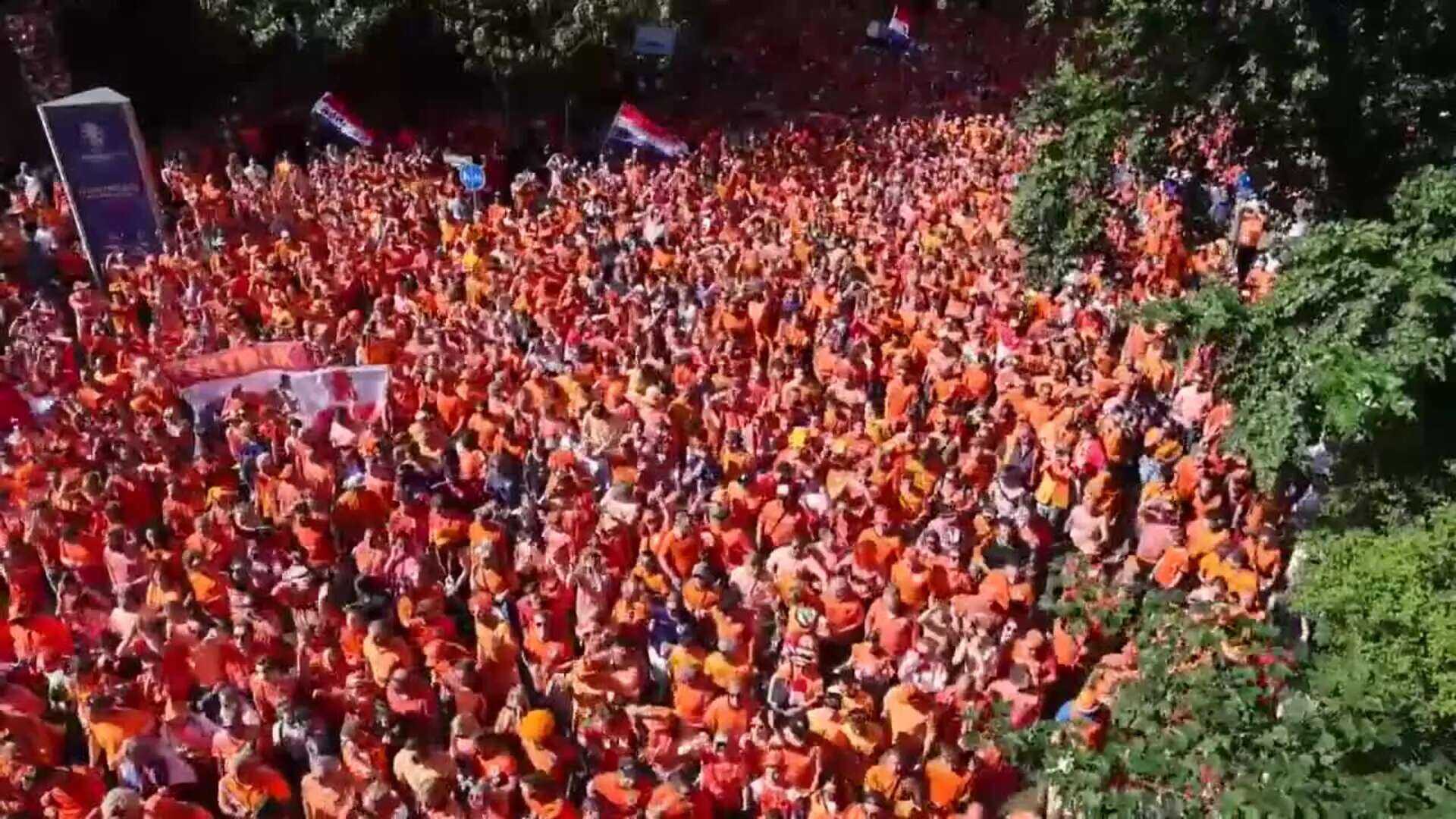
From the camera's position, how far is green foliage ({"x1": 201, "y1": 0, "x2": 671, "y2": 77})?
20641 millimetres

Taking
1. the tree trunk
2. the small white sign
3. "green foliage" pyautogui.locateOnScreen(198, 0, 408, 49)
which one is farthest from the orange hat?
the small white sign

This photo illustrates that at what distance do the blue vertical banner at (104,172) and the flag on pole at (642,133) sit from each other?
6.17 metres

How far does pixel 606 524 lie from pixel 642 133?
10.3m

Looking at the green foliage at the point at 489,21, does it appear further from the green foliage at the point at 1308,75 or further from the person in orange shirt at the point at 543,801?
the person in orange shirt at the point at 543,801

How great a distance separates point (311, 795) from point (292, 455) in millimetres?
3943

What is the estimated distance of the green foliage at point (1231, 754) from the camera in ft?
17.2

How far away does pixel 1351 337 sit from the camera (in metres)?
7.73

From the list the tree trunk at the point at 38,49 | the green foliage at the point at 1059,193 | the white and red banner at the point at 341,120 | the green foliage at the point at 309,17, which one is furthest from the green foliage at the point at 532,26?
the green foliage at the point at 1059,193

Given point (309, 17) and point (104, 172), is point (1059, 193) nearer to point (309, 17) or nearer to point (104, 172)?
point (104, 172)

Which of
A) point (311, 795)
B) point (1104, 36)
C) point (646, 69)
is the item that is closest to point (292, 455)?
point (311, 795)

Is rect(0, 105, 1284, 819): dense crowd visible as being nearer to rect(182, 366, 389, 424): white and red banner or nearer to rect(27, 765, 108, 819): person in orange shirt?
rect(27, 765, 108, 819): person in orange shirt

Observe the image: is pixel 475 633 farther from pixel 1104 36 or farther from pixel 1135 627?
pixel 1104 36

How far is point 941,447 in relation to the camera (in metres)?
9.59

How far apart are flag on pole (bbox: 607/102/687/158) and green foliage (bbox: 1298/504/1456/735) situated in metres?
12.5
